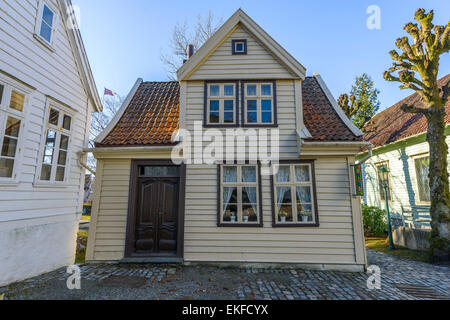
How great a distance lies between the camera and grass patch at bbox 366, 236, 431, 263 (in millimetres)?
7319

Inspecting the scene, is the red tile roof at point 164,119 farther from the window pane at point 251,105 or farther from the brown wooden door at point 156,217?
the window pane at point 251,105

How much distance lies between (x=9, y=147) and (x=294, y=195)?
741 centimetres

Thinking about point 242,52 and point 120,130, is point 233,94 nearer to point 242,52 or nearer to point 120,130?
point 242,52

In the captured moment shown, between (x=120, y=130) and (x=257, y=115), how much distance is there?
15.5 feet

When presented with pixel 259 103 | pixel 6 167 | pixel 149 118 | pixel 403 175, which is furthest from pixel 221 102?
pixel 403 175

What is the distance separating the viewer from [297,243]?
618 centimetres

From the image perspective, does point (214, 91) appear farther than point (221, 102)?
Yes

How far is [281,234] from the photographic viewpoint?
20.5 feet

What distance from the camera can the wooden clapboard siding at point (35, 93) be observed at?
4789 millimetres

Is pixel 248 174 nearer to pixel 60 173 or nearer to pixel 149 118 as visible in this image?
pixel 149 118

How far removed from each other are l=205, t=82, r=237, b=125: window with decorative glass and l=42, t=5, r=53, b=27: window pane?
4.82 m

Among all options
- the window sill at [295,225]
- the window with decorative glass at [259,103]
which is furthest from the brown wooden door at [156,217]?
the window with decorative glass at [259,103]
